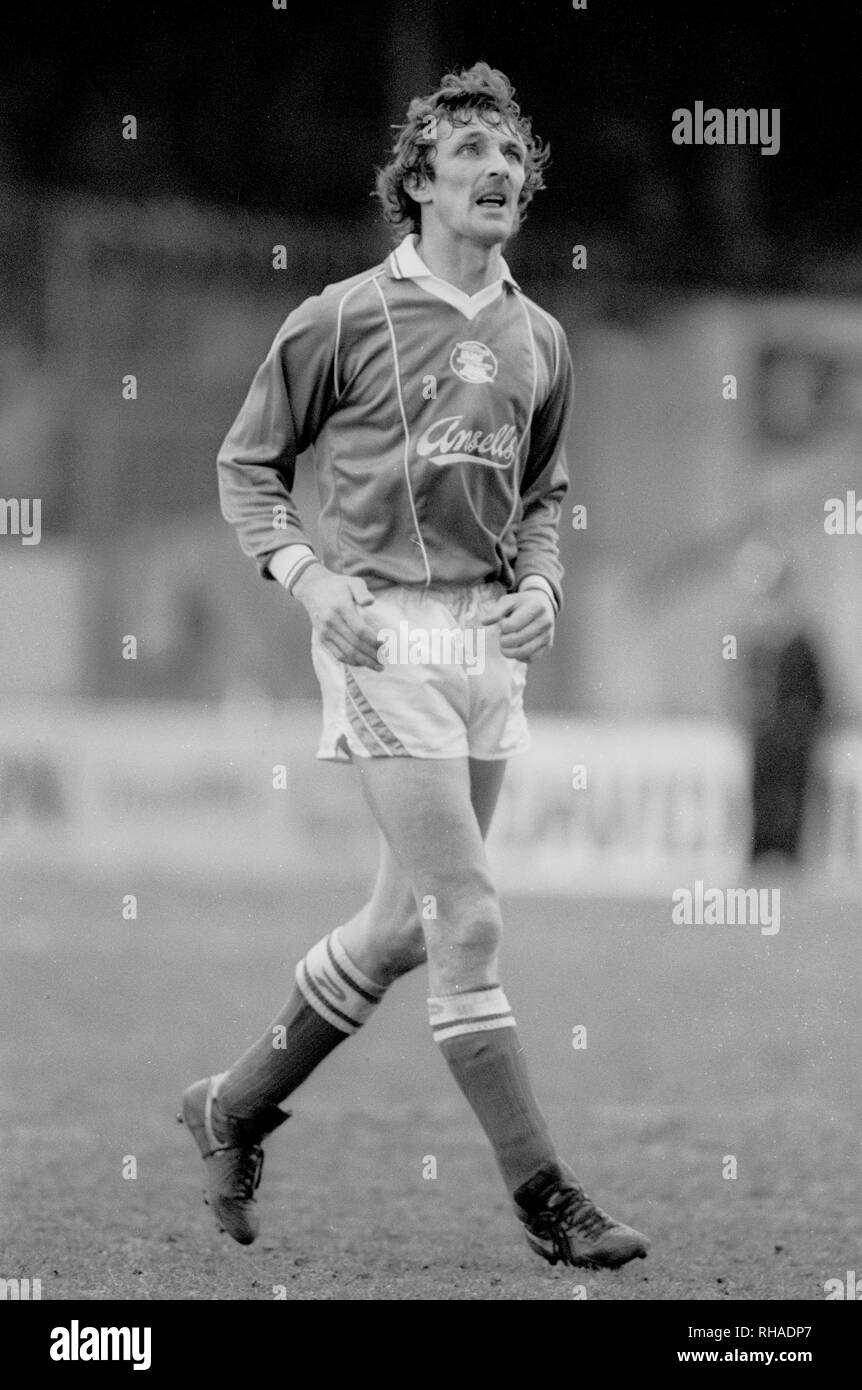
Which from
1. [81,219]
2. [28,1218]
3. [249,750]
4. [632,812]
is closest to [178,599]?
[249,750]

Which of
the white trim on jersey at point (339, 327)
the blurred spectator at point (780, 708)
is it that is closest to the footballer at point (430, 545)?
the white trim on jersey at point (339, 327)

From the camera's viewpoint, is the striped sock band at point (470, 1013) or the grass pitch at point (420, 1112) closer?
the striped sock band at point (470, 1013)

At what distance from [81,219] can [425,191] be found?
365 cm

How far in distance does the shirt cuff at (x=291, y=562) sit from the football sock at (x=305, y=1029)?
2.05ft

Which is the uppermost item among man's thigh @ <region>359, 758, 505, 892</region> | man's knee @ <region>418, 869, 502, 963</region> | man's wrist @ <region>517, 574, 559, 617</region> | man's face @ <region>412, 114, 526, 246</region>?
man's face @ <region>412, 114, 526, 246</region>

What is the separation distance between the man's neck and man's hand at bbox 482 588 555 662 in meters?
0.54

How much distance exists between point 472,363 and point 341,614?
1.62 feet

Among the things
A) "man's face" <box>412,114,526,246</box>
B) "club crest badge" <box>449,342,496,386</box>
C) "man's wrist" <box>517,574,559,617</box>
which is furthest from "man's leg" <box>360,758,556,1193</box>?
"man's face" <box>412,114,526,246</box>

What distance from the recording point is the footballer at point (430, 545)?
11.7 feet

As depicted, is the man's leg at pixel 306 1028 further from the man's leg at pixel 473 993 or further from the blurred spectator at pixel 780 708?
the blurred spectator at pixel 780 708

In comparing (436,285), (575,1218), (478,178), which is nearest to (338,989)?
(575,1218)

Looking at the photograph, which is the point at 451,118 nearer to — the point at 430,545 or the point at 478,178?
the point at 478,178

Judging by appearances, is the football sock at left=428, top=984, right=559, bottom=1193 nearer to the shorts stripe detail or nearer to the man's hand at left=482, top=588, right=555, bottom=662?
the shorts stripe detail

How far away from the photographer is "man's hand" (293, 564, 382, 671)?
140 inches
